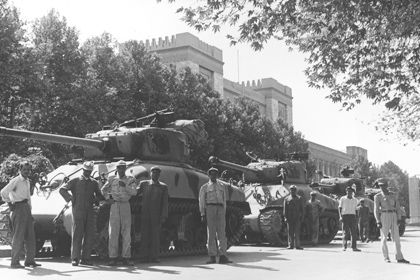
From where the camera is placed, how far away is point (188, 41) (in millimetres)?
55812

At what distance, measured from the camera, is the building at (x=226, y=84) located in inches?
2196

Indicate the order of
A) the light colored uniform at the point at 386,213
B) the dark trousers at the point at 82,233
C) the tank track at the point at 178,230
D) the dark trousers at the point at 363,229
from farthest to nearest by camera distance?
the dark trousers at the point at 363,229 → the light colored uniform at the point at 386,213 → the tank track at the point at 178,230 → the dark trousers at the point at 82,233

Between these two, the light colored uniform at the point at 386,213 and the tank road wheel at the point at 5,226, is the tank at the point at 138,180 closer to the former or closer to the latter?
the tank road wheel at the point at 5,226

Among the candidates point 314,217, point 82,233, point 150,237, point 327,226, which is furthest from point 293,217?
point 82,233

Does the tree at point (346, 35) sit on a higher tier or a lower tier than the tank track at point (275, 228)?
higher

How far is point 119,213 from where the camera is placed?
11367mm

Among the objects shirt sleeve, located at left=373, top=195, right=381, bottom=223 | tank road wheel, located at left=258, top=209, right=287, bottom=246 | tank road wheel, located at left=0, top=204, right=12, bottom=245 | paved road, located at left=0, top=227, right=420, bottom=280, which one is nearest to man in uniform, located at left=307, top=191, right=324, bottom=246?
tank road wheel, located at left=258, top=209, right=287, bottom=246

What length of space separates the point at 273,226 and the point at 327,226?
4.12m

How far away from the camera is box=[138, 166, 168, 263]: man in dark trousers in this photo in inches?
470

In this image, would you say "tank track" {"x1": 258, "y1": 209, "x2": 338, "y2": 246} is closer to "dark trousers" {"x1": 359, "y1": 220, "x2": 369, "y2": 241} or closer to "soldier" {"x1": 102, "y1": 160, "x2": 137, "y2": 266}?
"dark trousers" {"x1": 359, "y1": 220, "x2": 369, "y2": 241}

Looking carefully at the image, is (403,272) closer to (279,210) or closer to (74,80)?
(279,210)

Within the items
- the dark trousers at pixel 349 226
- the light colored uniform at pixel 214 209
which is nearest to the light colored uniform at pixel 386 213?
the light colored uniform at pixel 214 209

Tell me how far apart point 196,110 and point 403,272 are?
24366 millimetres

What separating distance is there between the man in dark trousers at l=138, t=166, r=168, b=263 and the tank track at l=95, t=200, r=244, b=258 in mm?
400
